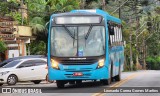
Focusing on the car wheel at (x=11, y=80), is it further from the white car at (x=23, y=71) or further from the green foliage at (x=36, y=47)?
the green foliage at (x=36, y=47)

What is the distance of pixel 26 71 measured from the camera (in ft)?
96.1

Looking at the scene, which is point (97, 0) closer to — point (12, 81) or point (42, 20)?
point (42, 20)

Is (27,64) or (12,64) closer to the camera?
(12,64)

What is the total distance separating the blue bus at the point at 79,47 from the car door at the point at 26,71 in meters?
6.62

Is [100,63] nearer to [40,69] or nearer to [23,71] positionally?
[23,71]

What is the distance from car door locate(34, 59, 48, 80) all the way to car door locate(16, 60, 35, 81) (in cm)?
28

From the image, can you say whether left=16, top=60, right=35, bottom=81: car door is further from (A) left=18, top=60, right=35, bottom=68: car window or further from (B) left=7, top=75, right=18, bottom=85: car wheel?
(B) left=7, top=75, right=18, bottom=85: car wheel

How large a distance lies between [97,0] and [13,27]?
21503 millimetres

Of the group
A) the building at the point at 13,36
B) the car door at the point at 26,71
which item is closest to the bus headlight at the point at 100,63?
the car door at the point at 26,71

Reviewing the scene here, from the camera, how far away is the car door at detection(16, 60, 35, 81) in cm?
2906

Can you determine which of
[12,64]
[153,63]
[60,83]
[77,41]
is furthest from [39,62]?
[153,63]

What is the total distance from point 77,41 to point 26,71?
8.07 m

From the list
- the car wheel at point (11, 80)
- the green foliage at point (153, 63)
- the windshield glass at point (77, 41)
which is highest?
the windshield glass at point (77, 41)

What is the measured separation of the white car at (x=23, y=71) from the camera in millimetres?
28422
